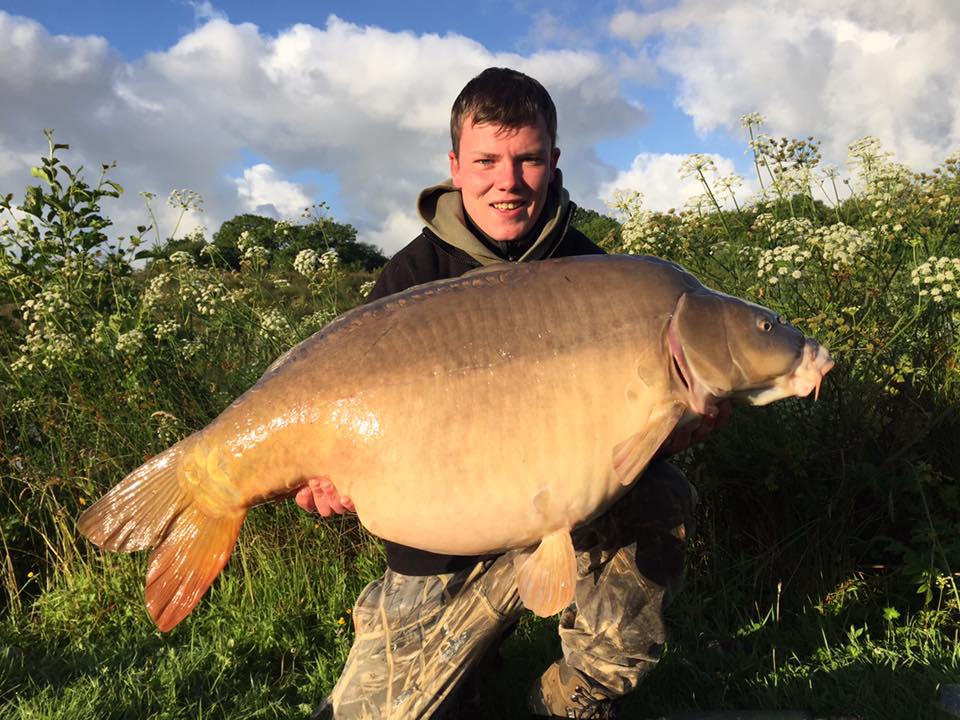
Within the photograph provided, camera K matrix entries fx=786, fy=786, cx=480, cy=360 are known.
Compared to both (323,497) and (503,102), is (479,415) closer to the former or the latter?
(323,497)

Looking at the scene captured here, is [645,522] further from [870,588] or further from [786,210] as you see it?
[786,210]

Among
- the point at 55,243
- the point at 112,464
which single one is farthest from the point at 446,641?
the point at 55,243

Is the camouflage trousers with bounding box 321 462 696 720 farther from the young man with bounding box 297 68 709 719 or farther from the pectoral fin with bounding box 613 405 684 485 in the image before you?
the pectoral fin with bounding box 613 405 684 485

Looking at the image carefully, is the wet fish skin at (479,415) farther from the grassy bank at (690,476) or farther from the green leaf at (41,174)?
the green leaf at (41,174)

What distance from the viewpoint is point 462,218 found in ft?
8.32

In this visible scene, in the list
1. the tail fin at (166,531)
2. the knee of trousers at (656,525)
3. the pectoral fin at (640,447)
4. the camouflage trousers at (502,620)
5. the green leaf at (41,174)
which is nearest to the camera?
the pectoral fin at (640,447)

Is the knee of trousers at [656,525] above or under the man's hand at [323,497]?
under

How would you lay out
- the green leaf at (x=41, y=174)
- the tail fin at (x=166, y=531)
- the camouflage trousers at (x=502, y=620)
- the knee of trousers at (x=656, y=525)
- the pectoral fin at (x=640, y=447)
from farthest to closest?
the green leaf at (x=41, y=174) < the knee of trousers at (x=656, y=525) < the camouflage trousers at (x=502, y=620) < the tail fin at (x=166, y=531) < the pectoral fin at (x=640, y=447)

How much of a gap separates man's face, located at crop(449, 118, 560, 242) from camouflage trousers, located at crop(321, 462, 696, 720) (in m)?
0.91

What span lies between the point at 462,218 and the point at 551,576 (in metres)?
1.25

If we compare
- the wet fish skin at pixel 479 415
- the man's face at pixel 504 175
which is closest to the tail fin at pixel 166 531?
the wet fish skin at pixel 479 415

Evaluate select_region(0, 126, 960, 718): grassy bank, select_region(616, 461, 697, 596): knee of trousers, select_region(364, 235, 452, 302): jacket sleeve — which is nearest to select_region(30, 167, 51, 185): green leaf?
select_region(0, 126, 960, 718): grassy bank

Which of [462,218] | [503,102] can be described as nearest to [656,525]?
[462,218]

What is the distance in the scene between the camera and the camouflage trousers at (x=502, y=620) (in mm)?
2217
